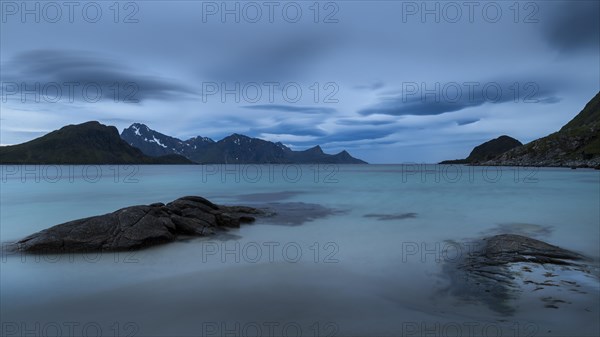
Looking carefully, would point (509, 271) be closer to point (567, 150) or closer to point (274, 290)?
point (274, 290)

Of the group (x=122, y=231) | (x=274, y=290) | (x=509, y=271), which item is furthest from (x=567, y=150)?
(x=122, y=231)

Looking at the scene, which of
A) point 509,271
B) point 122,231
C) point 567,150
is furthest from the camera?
point 567,150

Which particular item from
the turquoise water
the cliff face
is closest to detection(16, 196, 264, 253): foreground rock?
the turquoise water

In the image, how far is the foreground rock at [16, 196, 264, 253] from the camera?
13148 millimetres

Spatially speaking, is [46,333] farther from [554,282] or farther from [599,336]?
[554,282]

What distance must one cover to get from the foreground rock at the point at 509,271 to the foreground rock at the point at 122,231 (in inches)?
460

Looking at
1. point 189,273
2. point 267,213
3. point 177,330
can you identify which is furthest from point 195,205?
point 177,330

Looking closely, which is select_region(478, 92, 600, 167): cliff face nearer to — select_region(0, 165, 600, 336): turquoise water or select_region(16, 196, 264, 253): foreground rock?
select_region(0, 165, 600, 336): turquoise water

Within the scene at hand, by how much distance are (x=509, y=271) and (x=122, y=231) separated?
1451 centimetres

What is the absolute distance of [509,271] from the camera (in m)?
10.3

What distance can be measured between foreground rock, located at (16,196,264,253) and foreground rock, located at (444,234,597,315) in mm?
11679

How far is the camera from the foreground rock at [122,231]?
13148 millimetres

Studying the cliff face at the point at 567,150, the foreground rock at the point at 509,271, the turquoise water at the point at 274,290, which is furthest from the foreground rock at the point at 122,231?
the cliff face at the point at 567,150

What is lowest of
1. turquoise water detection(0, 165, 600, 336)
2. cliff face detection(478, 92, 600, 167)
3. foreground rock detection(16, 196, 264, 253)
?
turquoise water detection(0, 165, 600, 336)
